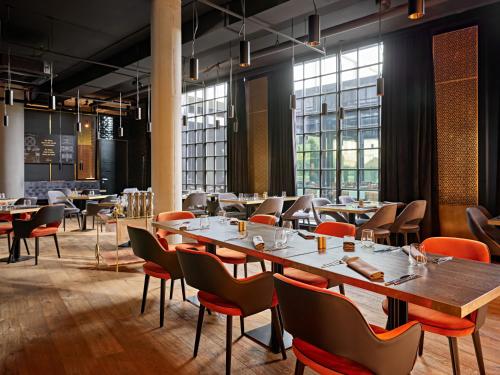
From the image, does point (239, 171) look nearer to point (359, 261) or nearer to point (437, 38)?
point (437, 38)

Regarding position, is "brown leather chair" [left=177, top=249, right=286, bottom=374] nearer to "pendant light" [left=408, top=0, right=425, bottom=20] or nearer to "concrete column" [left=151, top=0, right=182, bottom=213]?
"pendant light" [left=408, top=0, right=425, bottom=20]

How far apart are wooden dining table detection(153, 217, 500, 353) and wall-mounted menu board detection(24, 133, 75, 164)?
457 inches

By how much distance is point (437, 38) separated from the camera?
6.79 metres

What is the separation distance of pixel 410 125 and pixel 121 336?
6.15 m

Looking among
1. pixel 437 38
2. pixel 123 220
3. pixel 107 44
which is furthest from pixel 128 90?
→ pixel 437 38

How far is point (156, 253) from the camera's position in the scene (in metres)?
3.30

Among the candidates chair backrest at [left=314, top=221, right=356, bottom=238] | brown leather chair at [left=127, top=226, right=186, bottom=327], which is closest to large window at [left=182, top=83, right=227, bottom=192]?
chair backrest at [left=314, top=221, right=356, bottom=238]

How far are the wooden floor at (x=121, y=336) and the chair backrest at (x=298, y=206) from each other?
2894 millimetres

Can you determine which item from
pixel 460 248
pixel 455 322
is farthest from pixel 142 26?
pixel 455 322

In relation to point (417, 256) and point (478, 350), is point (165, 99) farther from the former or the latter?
point (478, 350)

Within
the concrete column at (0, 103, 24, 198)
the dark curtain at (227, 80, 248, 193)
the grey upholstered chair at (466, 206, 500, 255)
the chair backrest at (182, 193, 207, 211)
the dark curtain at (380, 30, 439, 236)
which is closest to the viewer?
the grey upholstered chair at (466, 206, 500, 255)

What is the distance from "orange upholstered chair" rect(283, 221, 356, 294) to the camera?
2992mm

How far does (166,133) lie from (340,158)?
14.0ft

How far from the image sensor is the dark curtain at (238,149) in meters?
10.2
